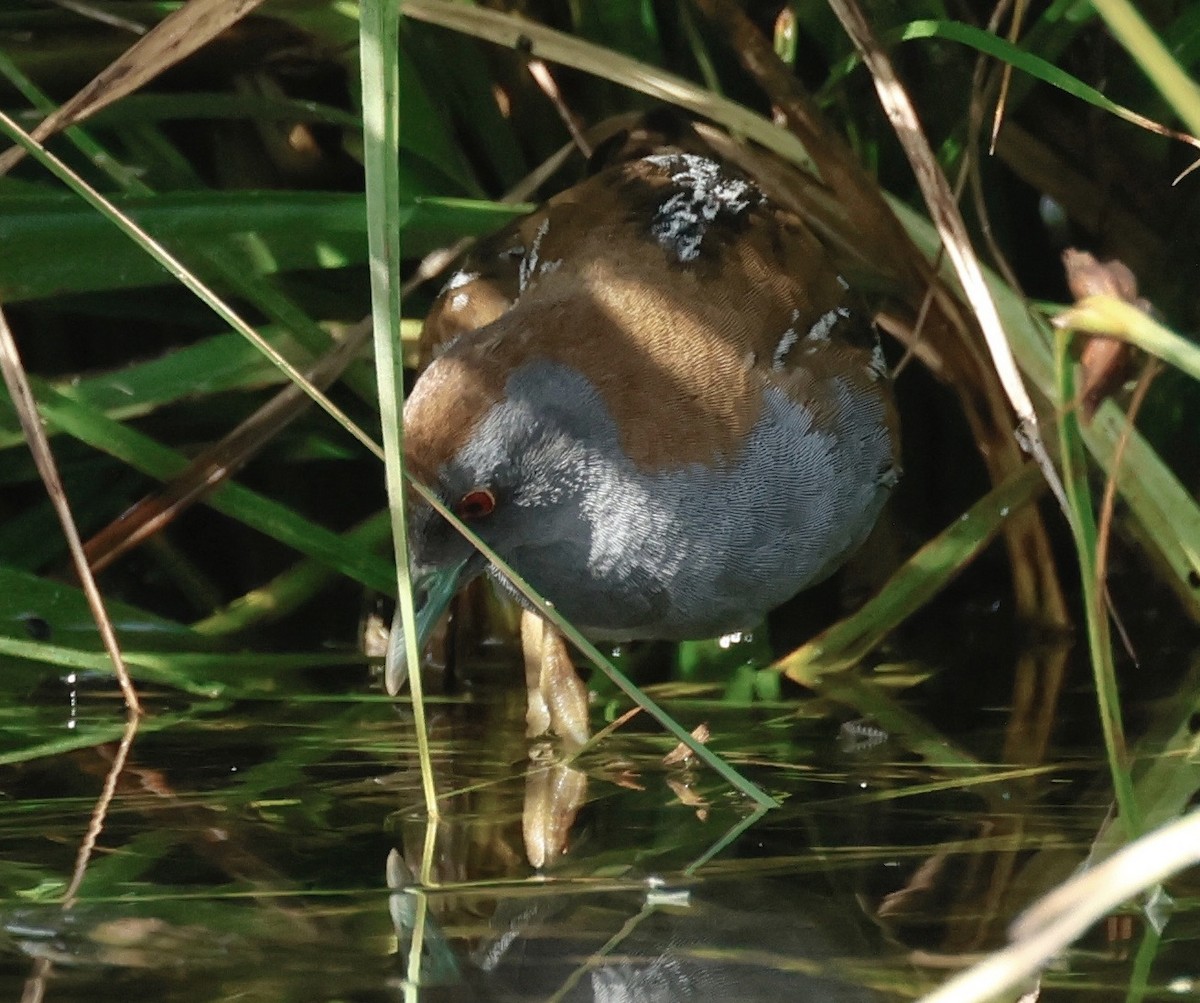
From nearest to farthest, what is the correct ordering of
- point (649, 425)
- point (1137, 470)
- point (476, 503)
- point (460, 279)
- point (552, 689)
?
1. point (476, 503)
2. point (649, 425)
3. point (1137, 470)
4. point (552, 689)
5. point (460, 279)

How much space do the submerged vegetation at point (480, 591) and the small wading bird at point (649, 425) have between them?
0.61ft

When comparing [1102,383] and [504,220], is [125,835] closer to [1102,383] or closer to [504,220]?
[1102,383]

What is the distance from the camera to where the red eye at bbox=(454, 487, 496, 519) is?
2.75 meters

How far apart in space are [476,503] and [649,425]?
0.35m

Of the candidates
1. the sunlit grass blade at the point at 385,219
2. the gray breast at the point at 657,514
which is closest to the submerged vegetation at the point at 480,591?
the sunlit grass blade at the point at 385,219

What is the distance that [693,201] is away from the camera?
128 inches

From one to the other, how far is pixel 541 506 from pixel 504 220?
824mm

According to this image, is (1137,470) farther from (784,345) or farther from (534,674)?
(534,674)

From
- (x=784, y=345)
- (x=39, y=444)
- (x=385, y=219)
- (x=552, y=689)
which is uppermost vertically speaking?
(x=784, y=345)

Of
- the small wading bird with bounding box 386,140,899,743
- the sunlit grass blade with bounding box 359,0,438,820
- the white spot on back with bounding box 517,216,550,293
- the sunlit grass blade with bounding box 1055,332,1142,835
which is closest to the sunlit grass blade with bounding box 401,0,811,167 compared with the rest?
the small wading bird with bounding box 386,140,899,743

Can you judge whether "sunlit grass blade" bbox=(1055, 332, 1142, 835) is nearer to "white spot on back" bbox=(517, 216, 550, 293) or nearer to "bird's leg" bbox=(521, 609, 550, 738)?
"bird's leg" bbox=(521, 609, 550, 738)

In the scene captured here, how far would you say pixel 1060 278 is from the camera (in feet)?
12.5

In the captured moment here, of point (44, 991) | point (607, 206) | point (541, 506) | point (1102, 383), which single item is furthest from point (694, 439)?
Answer: point (44, 991)

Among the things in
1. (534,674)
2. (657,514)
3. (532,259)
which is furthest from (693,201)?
(534,674)
